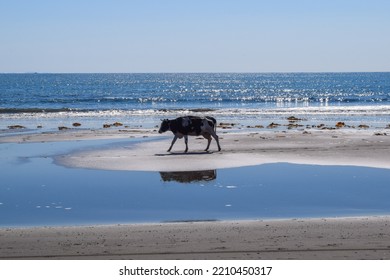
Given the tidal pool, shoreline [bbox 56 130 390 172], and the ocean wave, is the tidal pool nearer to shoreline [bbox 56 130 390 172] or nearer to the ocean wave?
shoreline [bbox 56 130 390 172]

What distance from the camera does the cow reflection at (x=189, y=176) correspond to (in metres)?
16.2

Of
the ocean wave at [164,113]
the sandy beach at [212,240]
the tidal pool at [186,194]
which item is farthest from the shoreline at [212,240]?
the ocean wave at [164,113]

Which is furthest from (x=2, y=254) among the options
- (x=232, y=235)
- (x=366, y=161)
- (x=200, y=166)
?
(x=366, y=161)

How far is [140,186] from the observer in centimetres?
1529

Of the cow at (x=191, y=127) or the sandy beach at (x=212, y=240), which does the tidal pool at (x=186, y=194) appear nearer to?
the sandy beach at (x=212, y=240)

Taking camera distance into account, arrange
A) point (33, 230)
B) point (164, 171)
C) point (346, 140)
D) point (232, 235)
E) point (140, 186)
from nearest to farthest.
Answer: point (232, 235), point (33, 230), point (140, 186), point (164, 171), point (346, 140)

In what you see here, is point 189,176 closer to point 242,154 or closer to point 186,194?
point 186,194

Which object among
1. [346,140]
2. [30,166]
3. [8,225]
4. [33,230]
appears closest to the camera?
[33,230]

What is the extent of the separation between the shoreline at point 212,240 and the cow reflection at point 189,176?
498 centimetres

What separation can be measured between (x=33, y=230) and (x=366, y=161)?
1101 centimetres

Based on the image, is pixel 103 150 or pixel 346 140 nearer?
pixel 103 150

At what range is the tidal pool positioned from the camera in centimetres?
1210

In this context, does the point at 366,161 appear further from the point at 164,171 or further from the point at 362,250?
the point at 362,250

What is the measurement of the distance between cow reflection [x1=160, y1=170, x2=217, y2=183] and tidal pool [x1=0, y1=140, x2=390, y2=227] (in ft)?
0.08
